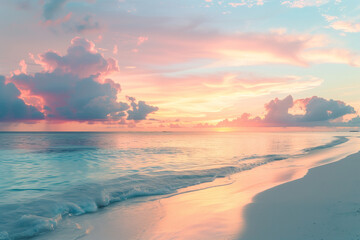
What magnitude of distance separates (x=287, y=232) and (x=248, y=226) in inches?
40.0

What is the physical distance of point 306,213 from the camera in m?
6.53

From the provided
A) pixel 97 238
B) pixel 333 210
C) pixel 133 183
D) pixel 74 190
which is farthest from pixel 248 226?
pixel 74 190

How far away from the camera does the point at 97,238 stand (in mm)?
6285

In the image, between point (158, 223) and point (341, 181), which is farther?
point (341, 181)

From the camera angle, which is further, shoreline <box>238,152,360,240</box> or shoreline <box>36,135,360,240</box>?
shoreline <box>36,135,360,240</box>

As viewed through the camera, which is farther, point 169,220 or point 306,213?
point 169,220

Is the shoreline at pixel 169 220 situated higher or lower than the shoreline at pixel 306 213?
lower

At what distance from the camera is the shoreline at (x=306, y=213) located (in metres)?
5.17

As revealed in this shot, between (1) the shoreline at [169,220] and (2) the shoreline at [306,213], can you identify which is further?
(1) the shoreline at [169,220]

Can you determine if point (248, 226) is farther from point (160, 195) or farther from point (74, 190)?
point (74, 190)

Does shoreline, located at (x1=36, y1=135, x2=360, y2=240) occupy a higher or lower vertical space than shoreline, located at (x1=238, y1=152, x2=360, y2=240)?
lower

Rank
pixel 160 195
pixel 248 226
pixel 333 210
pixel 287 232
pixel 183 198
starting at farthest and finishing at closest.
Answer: pixel 160 195 < pixel 183 198 < pixel 333 210 < pixel 248 226 < pixel 287 232

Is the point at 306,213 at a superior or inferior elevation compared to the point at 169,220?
superior

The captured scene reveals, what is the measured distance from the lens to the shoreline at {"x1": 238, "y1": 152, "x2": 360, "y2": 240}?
5.17 metres
